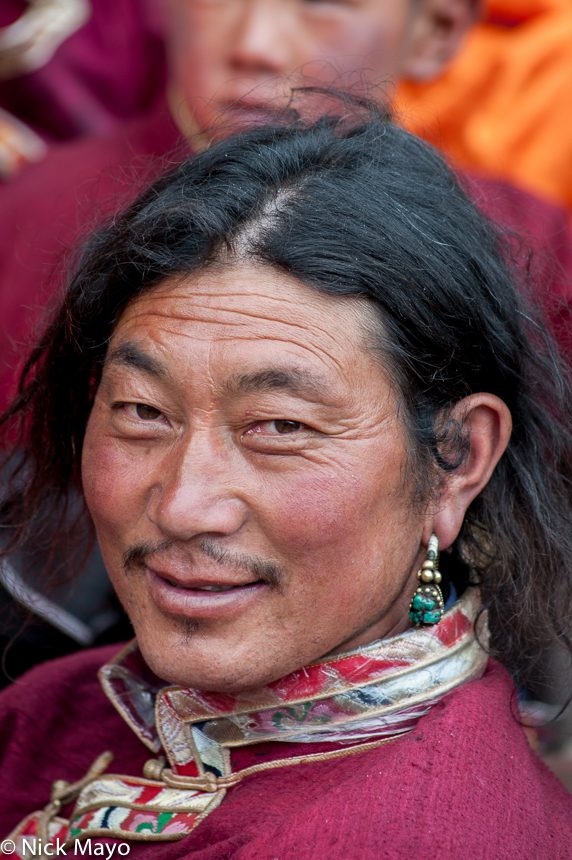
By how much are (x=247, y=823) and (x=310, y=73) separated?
10.1 ft

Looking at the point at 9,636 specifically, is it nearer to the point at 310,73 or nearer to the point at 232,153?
the point at 232,153

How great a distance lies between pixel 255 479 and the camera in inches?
63.3

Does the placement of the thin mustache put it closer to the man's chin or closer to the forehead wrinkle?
the man's chin

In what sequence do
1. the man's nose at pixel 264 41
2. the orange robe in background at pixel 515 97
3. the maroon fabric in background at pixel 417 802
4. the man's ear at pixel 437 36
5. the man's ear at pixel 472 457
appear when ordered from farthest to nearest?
the orange robe in background at pixel 515 97 < the man's ear at pixel 437 36 < the man's nose at pixel 264 41 < the man's ear at pixel 472 457 < the maroon fabric in background at pixel 417 802

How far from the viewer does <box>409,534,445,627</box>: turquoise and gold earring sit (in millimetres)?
1744

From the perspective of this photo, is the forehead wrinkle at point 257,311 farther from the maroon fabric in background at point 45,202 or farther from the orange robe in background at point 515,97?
the orange robe in background at point 515,97

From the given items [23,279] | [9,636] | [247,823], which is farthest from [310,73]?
[247,823]

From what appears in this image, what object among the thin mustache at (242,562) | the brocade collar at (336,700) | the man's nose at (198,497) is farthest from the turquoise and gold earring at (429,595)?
the man's nose at (198,497)

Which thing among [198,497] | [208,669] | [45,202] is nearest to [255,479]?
[198,497]

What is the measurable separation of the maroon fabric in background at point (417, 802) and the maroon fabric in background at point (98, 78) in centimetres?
404

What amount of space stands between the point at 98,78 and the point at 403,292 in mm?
4024

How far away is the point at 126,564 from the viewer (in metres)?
1.72

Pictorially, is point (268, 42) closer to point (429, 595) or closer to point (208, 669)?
point (429, 595)

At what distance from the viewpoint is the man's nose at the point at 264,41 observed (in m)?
3.49
